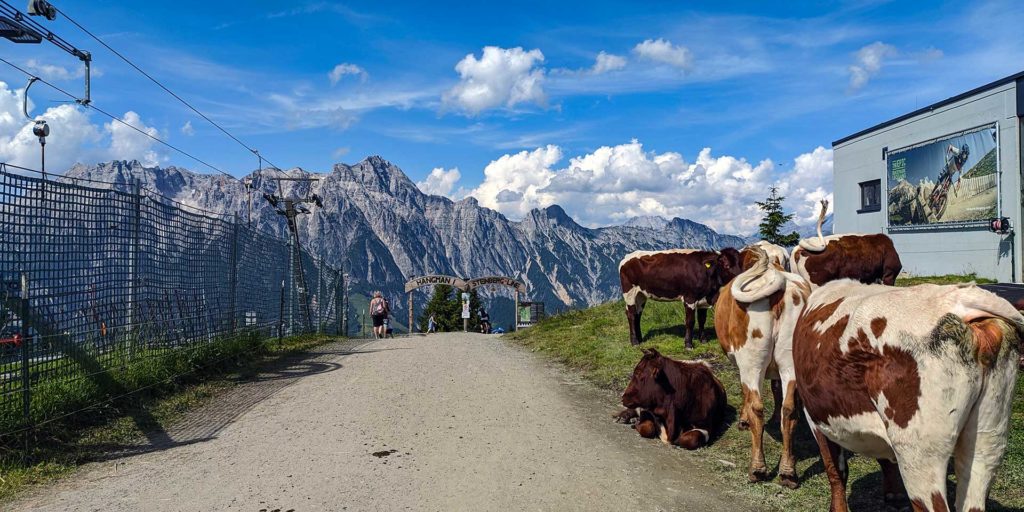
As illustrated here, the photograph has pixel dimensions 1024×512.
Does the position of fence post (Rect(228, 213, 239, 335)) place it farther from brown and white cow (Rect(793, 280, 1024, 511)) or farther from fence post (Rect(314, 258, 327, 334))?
brown and white cow (Rect(793, 280, 1024, 511))

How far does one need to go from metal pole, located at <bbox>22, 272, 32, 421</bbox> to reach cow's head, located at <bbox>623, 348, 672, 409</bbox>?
6.33 meters

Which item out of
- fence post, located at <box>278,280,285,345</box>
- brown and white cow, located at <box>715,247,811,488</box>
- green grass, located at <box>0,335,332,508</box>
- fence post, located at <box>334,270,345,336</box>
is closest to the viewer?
brown and white cow, located at <box>715,247,811,488</box>

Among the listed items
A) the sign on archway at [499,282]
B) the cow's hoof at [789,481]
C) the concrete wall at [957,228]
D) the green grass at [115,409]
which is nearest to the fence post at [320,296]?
the green grass at [115,409]

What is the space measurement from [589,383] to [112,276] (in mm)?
7158

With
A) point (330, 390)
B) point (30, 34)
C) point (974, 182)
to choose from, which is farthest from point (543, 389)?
point (974, 182)

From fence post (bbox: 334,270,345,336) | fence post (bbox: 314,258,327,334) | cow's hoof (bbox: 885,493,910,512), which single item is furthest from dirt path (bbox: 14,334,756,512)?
fence post (bbox: 334,270,345,336)

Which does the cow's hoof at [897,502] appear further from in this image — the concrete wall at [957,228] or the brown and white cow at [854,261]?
the concrete wall at [957,228]

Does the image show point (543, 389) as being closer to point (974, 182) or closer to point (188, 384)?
point (188, 384)

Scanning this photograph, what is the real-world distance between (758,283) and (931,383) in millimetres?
3013

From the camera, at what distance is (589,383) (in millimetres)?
10922

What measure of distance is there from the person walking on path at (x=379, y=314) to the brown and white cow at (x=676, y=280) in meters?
11.5

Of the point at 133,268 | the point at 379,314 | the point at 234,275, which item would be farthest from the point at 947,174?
the point at 133,268

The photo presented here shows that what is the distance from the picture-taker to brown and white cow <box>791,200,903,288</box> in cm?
1361

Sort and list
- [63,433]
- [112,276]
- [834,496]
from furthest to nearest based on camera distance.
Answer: [112,276] → [63,433] → [834,496]
